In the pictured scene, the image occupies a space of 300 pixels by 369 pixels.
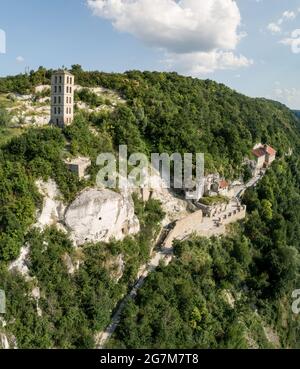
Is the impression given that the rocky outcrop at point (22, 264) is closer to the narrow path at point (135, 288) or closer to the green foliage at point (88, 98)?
the narrow path at point (135, 288)

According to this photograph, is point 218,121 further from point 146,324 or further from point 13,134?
point 146,324

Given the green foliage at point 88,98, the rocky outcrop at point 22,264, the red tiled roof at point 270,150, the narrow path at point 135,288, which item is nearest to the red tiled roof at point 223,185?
the narrow path at point 135,288

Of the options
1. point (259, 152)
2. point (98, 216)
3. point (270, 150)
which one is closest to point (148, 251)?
point (98, 216)

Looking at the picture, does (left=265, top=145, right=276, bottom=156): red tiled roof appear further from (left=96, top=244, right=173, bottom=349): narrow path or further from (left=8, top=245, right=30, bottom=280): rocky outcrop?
(left=8, top=245, right=30, bottom=280): rocky outcrop

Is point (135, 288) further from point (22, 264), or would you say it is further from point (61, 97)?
point (61, 97)

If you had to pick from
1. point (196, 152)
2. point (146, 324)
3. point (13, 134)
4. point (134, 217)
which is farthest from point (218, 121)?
point (146, 324)
